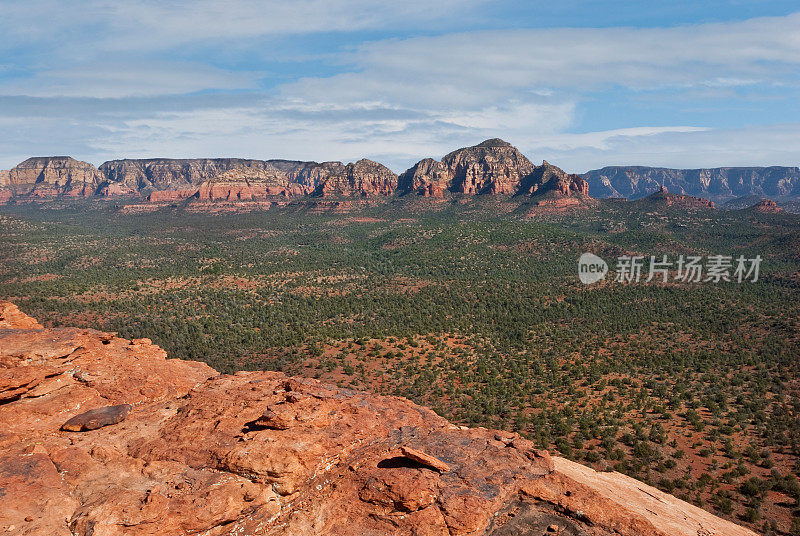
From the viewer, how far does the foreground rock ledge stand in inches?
433

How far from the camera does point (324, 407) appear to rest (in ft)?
52.4

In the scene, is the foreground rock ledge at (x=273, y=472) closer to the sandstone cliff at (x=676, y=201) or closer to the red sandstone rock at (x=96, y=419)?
the red sandstone rock at (x=96, y=419)

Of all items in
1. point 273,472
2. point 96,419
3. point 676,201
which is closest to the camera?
point 273,472

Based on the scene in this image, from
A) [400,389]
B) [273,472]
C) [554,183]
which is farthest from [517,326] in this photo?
[554,183]

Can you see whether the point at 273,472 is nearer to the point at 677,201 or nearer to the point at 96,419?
the point at 96,419

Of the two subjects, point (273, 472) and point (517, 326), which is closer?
point (273, 472)

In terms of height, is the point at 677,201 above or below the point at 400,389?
above

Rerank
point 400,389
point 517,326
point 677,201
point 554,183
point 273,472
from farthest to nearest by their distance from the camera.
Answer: point 554,183, point 677,201, point 517,326, point 400,389, point 273,472

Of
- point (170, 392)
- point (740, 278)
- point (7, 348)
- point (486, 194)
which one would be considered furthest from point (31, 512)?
point (486, 194)

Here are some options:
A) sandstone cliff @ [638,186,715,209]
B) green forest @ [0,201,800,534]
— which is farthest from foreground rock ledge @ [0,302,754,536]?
sandstone cliff @ [638,186,715,209]

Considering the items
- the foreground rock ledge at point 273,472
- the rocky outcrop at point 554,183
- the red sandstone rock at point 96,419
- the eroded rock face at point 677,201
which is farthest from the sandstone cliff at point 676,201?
the red sandstone rock at point 96,419

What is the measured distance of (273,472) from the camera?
12.6 meters

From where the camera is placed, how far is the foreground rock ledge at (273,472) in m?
11.0

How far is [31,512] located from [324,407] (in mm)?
8687
